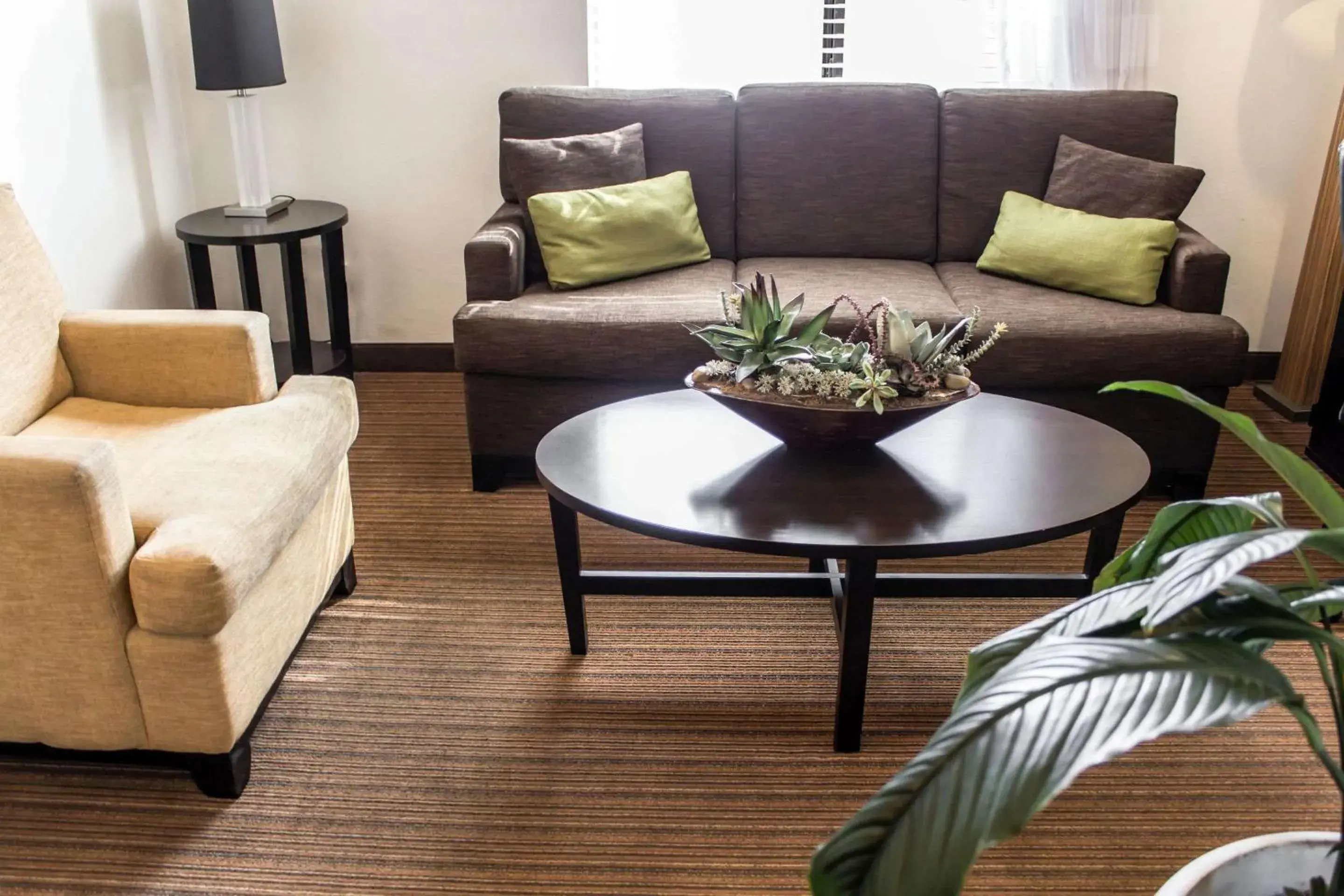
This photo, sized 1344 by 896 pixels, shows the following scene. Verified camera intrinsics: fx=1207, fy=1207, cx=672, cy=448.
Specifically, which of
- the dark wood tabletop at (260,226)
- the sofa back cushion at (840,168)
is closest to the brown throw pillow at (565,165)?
the sofa back cushion at (840,168)

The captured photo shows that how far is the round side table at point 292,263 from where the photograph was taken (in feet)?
11.1

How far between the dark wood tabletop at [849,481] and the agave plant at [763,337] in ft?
0.60

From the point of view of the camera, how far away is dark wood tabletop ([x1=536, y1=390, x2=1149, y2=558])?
6.37ft

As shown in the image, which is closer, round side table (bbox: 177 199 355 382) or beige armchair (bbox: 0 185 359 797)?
beige armchair (bbox: 0 185 359 797)

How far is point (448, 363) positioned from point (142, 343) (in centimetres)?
163

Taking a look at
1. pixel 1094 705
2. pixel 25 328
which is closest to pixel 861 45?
pixel 25 328

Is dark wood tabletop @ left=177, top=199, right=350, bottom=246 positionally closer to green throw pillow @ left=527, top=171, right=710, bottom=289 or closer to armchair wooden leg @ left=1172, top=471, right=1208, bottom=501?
green throw pillow @ left=527, top=171, right=710, bottom=289

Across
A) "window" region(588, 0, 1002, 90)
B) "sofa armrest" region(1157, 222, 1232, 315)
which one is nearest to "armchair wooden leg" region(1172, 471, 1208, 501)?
"sofa armrest" region(1157, 222, 1232, 315)

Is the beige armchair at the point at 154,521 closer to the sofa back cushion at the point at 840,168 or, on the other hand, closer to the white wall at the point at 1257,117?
the sofa back cushion at the point at 840,168

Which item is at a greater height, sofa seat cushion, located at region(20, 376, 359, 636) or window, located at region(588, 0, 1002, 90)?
window, located at region(588, 0, 1002, 90)

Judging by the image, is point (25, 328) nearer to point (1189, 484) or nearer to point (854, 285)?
point (854, 285)

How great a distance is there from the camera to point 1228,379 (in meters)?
3.00

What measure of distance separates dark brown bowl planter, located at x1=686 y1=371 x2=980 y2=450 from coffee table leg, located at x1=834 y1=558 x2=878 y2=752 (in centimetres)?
24

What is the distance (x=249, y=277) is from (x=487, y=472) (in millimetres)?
1014
